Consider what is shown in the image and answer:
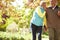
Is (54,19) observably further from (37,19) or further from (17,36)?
(17,36)

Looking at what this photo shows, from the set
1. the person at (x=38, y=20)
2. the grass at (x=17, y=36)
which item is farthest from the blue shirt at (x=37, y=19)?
the grass at (x=17, y=36)

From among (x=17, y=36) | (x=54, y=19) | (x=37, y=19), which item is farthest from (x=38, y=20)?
(x=17, y=36)

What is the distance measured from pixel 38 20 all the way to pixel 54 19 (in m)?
0.16

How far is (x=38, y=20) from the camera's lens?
1.75 meters

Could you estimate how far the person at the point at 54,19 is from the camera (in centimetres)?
168

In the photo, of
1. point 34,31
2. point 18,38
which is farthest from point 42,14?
point 18,38

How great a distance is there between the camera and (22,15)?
1841 mm

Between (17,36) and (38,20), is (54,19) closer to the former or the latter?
(38,20)

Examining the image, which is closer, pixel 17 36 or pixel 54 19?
pixel 54 19

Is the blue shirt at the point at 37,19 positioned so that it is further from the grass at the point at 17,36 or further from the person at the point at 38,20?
the grass at the point at 17,36

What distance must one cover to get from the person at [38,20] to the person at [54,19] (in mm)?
61

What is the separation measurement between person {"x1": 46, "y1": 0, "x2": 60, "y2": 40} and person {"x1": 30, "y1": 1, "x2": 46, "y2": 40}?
0.06 meters

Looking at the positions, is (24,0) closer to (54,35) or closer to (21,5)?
(21,5)

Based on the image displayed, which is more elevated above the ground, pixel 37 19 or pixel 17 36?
pixel 37 19
